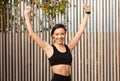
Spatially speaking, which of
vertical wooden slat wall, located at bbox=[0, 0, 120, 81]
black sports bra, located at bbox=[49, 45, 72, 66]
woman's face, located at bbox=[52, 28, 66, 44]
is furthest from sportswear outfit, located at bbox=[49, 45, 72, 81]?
vertical wooden slat wall, located at bbox=[0, 0, 120, 81]

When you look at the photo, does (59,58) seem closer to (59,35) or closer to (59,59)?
(59,59)

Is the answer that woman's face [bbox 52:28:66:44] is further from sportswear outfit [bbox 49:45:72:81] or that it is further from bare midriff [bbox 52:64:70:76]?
bare midriff [bbox 52:64:70:76]

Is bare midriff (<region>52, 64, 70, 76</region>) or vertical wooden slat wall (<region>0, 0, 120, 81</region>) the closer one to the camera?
bare midriff (<region>52, 64, 70, 76</region>)

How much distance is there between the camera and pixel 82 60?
652 cm

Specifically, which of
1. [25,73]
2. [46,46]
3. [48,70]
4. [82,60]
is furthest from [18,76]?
[46,46]

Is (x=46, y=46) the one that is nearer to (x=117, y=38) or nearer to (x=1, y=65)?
(x=117, y=38)

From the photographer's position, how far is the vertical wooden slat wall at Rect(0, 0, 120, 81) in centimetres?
641

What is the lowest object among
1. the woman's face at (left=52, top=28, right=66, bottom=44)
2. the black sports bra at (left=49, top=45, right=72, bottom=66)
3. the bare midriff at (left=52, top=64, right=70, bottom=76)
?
the bare midriff at (left=52, top=64, right=70, bottom=76)

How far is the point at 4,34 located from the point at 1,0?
2.00 ft

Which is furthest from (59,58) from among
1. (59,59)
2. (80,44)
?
(80,44)

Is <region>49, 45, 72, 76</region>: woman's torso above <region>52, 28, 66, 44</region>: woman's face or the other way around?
the other way around

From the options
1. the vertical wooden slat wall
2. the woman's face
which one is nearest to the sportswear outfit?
the woman's face

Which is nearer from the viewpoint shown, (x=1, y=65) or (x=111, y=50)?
(x=111, y=50)

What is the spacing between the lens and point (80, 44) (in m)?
6.55
